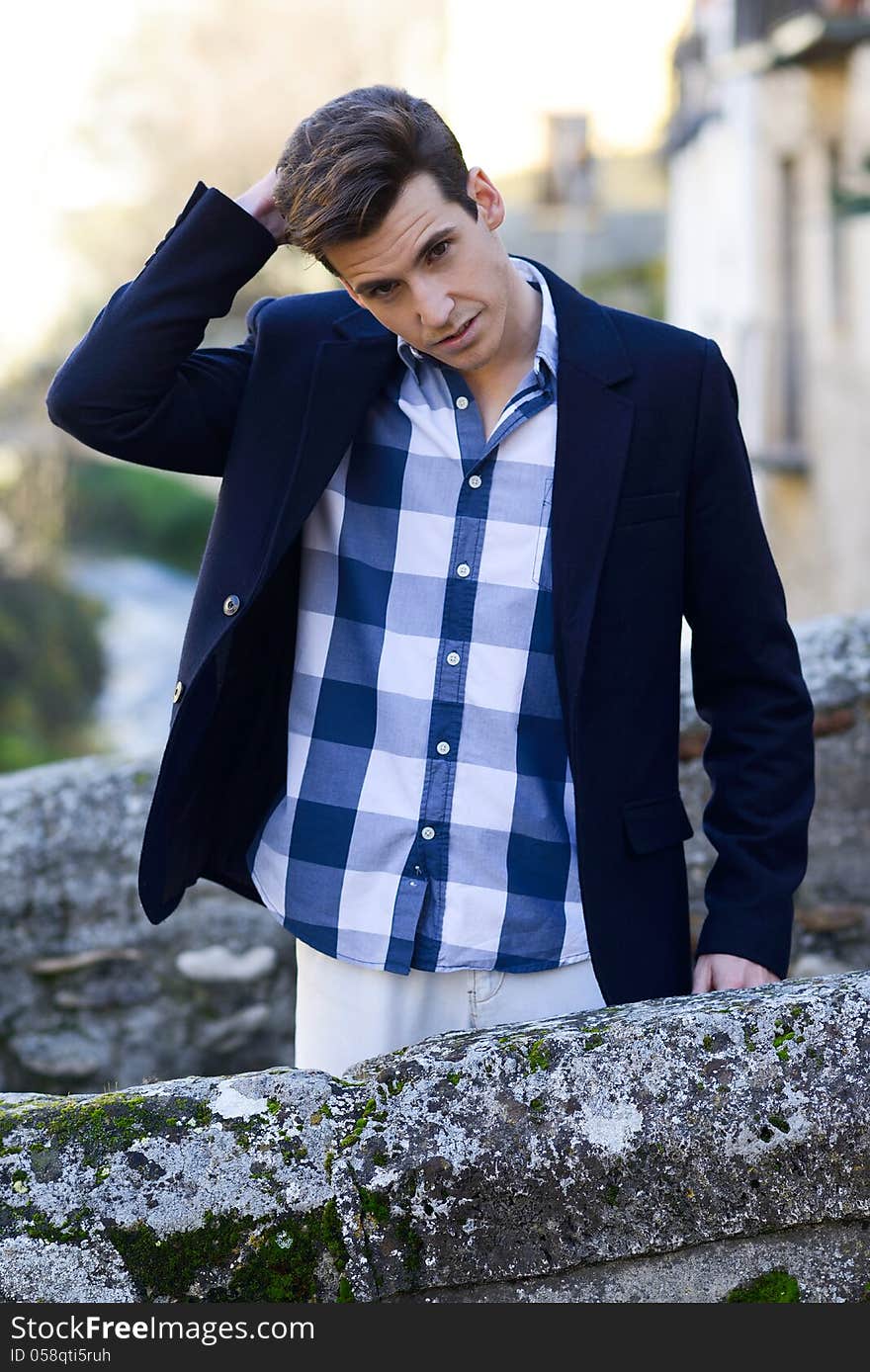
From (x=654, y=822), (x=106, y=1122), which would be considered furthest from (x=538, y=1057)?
(x=654, y=822)

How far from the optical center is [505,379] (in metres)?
2.11

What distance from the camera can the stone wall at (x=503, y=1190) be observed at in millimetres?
1536

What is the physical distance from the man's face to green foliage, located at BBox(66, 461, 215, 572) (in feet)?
43.6

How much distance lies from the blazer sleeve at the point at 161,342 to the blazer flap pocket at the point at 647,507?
2.00ft

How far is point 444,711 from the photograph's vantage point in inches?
81.3

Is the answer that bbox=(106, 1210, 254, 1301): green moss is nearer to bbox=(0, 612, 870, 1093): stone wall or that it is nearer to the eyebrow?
the eyebrow

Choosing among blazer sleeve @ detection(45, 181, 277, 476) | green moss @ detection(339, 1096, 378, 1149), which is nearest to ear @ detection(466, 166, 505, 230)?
blazer sleeve @ detection(45, 181, 277, 476)

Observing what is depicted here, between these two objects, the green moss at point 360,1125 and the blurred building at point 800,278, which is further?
the blurred building at point 800,278

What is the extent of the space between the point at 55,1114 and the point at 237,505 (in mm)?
881

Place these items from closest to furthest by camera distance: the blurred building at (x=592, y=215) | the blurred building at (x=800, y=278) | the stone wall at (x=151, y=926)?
the stone wall at (x=151, y=926) < the blurred building at (x=800, y=278) < the blurred building at (x=592, y=215)

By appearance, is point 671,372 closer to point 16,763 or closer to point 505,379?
point 505,379

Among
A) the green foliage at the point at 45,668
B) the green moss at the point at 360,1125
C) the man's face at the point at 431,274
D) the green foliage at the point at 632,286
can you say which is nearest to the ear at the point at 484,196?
the man's face at the point at 431,274

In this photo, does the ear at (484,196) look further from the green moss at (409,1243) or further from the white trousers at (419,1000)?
the green moss at (409,1243)

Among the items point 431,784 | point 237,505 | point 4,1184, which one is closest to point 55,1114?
point 4,1184
